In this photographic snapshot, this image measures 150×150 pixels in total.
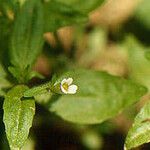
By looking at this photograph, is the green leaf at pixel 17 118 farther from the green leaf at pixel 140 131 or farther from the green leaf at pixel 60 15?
the green leaf at pixel 60 15

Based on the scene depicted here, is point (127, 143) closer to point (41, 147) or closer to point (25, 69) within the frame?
point (25, 69)

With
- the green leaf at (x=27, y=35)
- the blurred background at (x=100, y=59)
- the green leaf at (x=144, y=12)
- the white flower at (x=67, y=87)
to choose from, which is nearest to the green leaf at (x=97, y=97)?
the green leaf at (x=27, y=35)

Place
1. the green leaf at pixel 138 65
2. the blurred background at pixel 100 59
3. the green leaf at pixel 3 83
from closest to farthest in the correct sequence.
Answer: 1. the green leaf at pixel 3 83
2. the blurred background at pixel 100 59
3. the green leaf at pixel 138 65

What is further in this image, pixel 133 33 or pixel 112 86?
pixel 133 33

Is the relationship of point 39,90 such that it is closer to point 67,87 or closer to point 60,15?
point 67,87

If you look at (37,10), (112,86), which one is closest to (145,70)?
(112,86)

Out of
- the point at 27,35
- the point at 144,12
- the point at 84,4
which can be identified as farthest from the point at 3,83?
the point at 144,12
